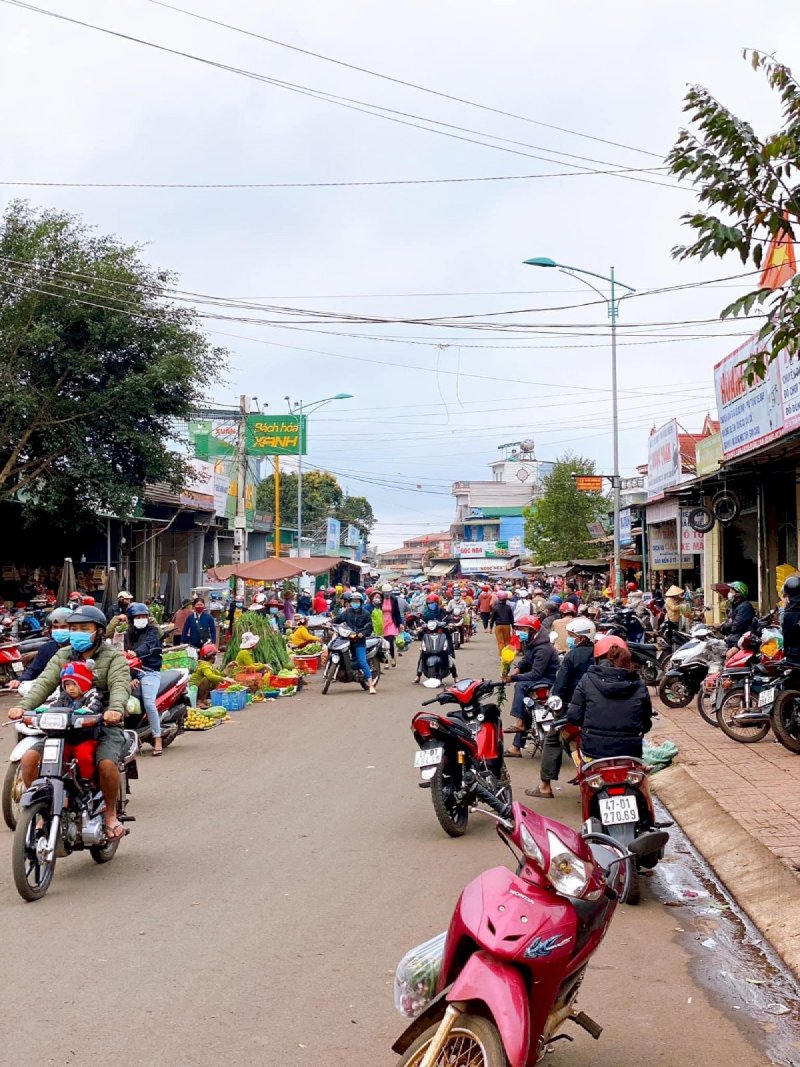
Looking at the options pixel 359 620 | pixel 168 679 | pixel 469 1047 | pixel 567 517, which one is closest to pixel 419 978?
pixel 469 1047

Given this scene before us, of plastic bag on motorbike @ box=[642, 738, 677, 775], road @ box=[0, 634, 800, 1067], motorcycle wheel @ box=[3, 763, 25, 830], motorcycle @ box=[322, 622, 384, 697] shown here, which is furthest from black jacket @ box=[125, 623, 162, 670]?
motorcycle @ box=[322, 622, 384, 697]

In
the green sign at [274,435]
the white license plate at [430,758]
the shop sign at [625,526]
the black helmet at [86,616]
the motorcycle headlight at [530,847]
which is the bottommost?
the white license plate at [430,758]

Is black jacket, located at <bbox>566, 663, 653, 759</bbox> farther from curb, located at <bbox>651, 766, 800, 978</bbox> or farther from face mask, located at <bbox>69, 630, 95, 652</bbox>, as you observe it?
face mask, located at <bbox>69, 630, 95, 652</bbox>

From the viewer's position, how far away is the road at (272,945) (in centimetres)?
454

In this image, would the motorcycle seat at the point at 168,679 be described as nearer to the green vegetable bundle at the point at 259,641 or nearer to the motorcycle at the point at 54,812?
the motorcycle at the point at 54,812

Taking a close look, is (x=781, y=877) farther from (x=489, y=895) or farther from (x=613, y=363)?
(x=613, y=363)

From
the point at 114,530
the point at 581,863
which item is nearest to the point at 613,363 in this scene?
the point at 114,530

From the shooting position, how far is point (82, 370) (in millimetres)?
21547

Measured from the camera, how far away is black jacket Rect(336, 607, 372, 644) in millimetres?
20000

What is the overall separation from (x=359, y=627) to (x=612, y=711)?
13.1 metres

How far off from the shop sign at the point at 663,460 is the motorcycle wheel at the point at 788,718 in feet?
49.9

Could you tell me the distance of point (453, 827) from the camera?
28.0ft

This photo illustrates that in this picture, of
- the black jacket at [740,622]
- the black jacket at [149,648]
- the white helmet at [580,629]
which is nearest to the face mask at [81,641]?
the white helmet at [580,629]

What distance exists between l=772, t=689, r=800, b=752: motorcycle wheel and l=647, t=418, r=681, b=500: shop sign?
49.9 ft
